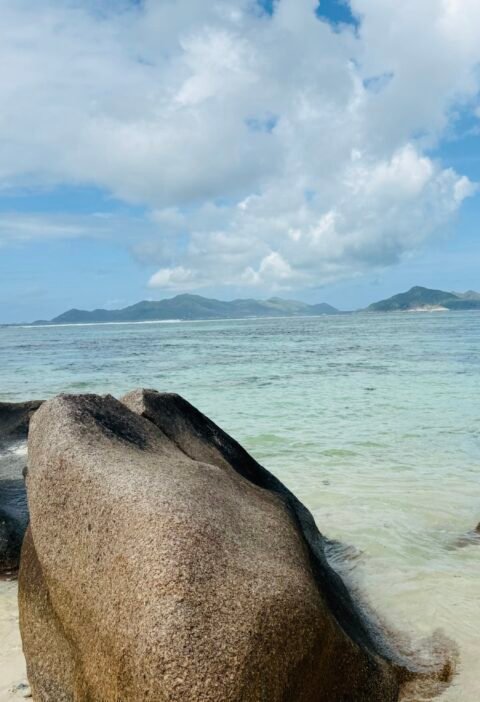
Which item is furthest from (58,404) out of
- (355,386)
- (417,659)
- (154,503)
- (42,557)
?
(355,386)

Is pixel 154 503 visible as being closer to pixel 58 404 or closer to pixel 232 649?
pixel 232 649

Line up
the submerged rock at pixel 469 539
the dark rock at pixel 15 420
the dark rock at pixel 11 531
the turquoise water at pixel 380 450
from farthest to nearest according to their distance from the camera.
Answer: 1. the dark rock at pixel 15 420
2. the submerged rock at pixel 469 539
3. the dark rock at pixel 11 531
4. the turquoise water at pixel 380 450

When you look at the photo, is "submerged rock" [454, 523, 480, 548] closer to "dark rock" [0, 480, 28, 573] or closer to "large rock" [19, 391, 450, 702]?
"large rock" [19, 391, 450, 702]

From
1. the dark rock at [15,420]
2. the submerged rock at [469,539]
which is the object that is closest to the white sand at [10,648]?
the dark rock at [15,420]

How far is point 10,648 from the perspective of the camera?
4.88 m

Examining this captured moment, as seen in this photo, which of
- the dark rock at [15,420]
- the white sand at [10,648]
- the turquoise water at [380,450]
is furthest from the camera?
the dark rock at [15,420]

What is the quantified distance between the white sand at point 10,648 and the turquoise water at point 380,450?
2791mm

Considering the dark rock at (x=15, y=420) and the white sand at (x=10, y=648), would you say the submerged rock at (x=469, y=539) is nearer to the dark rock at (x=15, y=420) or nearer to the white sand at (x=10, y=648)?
the white sand at (x=10, y=648)

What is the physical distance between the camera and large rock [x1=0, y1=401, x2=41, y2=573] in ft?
21.3

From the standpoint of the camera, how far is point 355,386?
20922 mm

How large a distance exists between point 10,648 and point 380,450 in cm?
808

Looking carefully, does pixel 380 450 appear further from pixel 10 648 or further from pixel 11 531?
pixel 10 648

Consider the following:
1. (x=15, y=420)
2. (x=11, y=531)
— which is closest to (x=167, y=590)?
(x=11, y=531)

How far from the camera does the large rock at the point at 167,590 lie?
3062 mm
